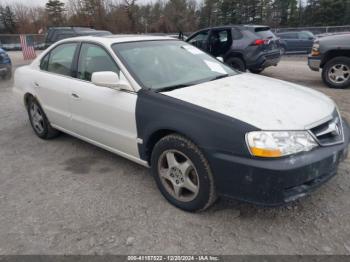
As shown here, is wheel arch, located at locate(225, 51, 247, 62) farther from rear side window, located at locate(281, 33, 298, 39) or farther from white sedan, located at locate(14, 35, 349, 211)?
rear side window, located at locate(281, 33, 298, 39)

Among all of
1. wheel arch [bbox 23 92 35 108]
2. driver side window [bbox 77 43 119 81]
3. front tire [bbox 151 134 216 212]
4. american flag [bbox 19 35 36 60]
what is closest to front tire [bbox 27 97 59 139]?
wheel arch [bbox 23 92 35 108]

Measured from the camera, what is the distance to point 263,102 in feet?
8.89

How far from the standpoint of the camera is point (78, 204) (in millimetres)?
3107

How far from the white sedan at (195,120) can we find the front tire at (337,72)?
4641 mm

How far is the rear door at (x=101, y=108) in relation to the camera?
3.16 metres

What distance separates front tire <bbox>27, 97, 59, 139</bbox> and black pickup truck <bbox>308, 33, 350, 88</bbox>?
618 centimetres

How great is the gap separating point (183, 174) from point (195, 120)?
0.54 metres

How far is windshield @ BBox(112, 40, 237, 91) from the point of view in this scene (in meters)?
3.18

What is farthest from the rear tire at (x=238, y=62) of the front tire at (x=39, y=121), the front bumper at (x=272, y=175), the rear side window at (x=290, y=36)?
the rear side window at (x=290, y=36)

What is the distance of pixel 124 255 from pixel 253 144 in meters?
1.30

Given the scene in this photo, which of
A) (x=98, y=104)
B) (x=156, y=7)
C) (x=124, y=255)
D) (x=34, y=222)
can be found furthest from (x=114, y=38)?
(x=156, y=7)

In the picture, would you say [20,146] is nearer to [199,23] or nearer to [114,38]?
[114,38]

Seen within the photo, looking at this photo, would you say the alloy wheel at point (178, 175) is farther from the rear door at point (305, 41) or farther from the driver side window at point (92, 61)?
the rear door at point (305, 41)

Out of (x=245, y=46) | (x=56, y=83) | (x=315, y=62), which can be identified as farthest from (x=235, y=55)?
(x=56, y=83)
